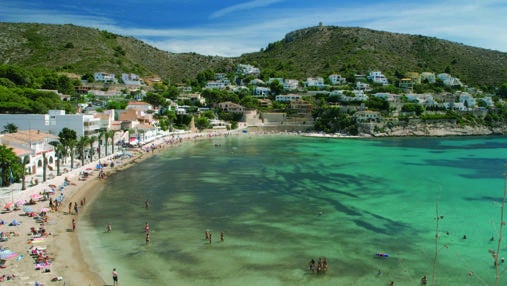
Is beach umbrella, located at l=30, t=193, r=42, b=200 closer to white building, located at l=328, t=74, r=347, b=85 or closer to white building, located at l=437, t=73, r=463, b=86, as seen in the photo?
white building, located at l=328, t=74, r=347, b=85

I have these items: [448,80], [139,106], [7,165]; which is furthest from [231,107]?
[7,165]

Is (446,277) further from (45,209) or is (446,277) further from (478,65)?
(478,65)

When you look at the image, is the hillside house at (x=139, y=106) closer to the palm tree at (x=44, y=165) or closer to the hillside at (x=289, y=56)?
A: the hillside at (x=289, y=56)

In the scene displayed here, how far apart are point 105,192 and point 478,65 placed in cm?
13857

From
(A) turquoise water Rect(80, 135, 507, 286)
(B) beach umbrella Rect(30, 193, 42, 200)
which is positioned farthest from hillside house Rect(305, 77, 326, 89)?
(B) beach umbrella Rect(30, 193, 42, 200)

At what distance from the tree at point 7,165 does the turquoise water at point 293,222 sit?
6135 mm

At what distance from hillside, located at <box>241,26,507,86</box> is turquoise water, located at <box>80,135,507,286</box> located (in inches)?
3362

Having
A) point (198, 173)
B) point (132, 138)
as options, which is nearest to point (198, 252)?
point (198, 173)

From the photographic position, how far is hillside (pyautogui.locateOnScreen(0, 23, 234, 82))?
107938 millimetres

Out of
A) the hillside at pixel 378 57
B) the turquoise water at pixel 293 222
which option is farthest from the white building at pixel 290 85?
the turquoise water at pixel 293 222

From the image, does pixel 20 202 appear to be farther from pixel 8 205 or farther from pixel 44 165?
pixel 44 165

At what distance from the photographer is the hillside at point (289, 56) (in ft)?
370

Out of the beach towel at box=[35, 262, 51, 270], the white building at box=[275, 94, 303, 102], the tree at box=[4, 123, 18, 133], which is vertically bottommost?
the beach towel at box=[35, 262, 51, 270]

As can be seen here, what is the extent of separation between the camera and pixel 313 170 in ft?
140
